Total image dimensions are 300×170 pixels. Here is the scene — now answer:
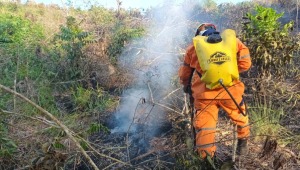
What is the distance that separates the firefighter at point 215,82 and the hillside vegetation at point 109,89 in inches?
7.8

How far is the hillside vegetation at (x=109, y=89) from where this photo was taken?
319 centimetres

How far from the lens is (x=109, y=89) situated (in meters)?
6.81

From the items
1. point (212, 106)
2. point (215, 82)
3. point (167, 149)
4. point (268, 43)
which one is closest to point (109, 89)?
point (167, 149)

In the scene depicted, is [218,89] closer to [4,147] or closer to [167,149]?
[167,149]

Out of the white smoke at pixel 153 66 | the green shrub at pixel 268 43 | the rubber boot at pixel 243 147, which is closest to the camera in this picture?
the rubber boot at pixel 243 147

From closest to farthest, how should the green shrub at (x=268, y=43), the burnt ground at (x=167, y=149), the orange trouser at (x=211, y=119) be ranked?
1. the burnt ground at (x=167, y=149)
2. the orange trouser at (x=211, y=119)
3. the green shrub at (x=268, y=43)

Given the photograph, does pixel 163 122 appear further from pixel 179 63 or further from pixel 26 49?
pixel 26 49

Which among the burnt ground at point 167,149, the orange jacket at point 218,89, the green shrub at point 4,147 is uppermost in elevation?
the orange jacket at point 218,89

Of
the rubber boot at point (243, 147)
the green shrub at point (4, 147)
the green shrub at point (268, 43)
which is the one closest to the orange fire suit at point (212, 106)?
the rubber boot at point (243, 147)

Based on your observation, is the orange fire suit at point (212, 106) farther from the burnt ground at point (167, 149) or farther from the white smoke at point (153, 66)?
the white smoke at point (153, 66)

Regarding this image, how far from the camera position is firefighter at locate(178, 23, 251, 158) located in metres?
3.40

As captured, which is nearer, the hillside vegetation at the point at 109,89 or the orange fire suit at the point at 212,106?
the hillside vegetation at the point at 109,89

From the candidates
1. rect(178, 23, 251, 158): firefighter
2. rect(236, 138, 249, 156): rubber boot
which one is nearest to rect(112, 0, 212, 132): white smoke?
rect(178, 23, 251, 158): firefighter

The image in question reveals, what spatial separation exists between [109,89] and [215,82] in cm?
373
